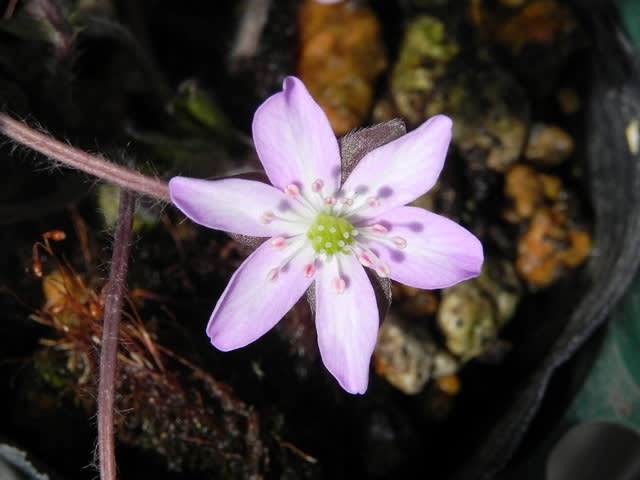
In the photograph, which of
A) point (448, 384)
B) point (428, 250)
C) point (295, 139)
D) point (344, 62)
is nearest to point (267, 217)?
point (295, 139)

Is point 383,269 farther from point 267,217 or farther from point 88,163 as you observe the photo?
point 88,163

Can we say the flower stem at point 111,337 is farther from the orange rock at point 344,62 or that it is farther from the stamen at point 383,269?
the orange rock at point 344,62

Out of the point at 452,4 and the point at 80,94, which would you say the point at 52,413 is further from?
the point at 452,4

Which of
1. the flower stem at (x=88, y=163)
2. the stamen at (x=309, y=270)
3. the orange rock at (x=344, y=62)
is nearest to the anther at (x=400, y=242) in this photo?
the stamen at (x=309, y=270)

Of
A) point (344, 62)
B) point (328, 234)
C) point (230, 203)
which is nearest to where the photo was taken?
point (230, 203)

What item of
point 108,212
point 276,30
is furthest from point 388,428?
point 276,30

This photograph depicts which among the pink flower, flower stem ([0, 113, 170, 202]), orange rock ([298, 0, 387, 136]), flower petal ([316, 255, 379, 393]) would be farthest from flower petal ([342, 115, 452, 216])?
orange rock ([298, 0, 387, 136])

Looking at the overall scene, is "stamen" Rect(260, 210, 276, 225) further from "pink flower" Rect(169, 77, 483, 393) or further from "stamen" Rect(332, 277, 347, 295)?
"stamen" Rect(332, 277, 347, 295)
